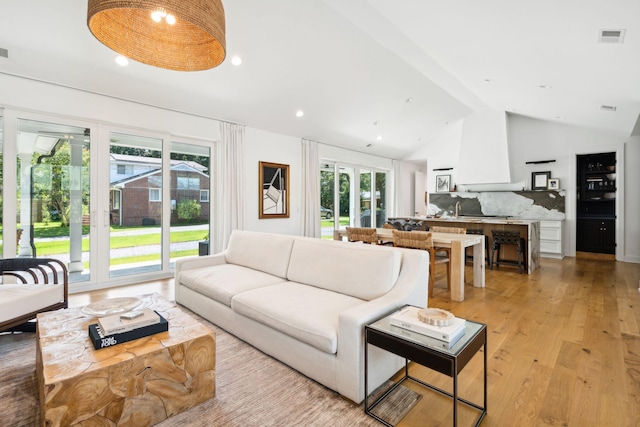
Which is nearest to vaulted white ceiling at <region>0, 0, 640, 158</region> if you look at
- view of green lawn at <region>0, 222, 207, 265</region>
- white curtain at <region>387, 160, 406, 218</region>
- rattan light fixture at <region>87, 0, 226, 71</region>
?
rattan light fixture at <region>87, 0, 226, 71</region>

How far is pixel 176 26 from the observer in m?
1.82

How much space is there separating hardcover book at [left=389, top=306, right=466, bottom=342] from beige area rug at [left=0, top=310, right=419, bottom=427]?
0.54m

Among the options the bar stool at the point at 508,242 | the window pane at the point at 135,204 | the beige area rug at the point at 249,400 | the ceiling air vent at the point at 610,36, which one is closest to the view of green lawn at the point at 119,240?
the window pane at the point at 135,204

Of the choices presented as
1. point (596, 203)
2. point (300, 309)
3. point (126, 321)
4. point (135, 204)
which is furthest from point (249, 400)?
point (596, 203)

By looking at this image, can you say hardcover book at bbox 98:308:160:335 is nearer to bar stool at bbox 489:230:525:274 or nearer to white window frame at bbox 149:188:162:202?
white window frame at bbox 149:188:162:202

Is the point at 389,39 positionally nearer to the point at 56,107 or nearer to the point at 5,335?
the point at 56,107

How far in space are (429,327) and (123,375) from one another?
152 centimetres

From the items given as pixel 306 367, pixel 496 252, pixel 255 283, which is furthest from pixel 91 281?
pixel 496 252

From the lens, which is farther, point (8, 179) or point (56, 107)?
point (56, 107)

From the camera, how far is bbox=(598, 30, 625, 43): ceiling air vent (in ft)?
8.55

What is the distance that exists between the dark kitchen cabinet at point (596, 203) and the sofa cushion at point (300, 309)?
7065mm

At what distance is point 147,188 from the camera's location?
15.0 ft

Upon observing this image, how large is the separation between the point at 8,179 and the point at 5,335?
1796 mm

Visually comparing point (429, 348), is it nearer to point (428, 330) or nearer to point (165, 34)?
point (428, 330)
